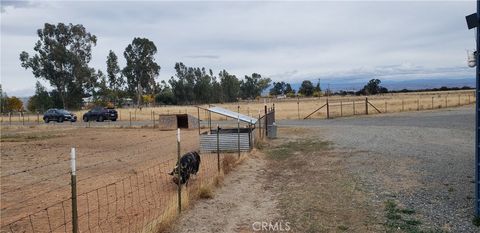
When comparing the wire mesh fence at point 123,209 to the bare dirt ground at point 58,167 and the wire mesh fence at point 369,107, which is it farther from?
the wire mesh fence at point 369,107

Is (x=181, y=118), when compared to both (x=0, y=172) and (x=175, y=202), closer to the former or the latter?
(x=0, y=172)

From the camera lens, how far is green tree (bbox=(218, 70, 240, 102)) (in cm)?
13325

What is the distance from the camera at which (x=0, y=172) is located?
15.6 meters

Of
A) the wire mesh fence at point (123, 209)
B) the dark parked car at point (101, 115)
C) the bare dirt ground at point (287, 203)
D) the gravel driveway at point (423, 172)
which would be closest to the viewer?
the bare dirt ground at point (287, 203)

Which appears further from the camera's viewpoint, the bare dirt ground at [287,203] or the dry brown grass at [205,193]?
the dry brown grass at [205,193]

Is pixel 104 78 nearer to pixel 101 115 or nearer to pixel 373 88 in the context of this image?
pixel 101 115

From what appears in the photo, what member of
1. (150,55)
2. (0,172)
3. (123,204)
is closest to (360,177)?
(123,204)

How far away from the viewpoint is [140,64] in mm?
96625

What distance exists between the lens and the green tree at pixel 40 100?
91350 millimetres

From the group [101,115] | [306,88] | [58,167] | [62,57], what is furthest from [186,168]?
[306,88]

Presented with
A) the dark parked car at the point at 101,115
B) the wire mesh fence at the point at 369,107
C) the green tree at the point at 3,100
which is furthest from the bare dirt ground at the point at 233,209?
the green tree at the point at 3,100

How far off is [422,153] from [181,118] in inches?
838

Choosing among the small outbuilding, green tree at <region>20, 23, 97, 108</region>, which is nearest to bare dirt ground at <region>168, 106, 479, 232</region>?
the small outbuilding

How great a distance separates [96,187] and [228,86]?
123 metres
